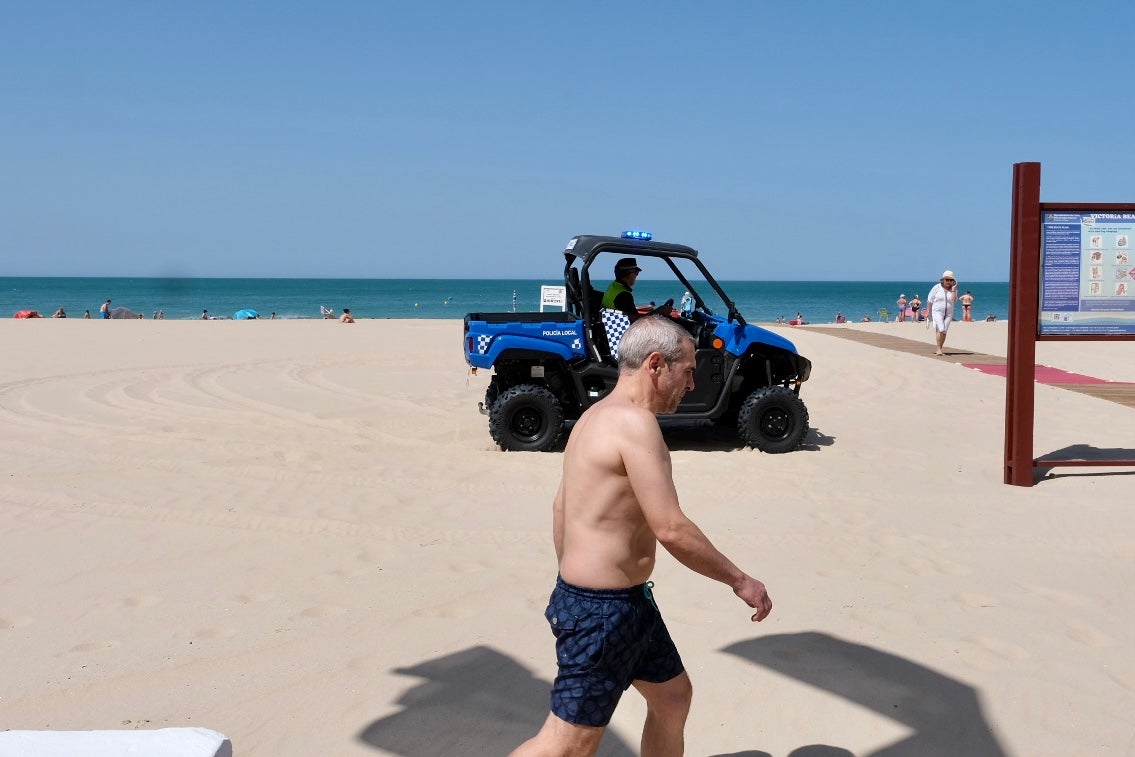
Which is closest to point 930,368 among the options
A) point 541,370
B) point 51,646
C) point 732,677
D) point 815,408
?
point 815,408

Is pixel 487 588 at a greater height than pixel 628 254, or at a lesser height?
lesser

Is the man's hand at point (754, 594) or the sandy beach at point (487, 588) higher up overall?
the man's hand at point (754, 594)

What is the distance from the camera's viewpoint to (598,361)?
8148 mm

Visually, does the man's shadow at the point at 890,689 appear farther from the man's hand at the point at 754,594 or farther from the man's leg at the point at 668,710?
the man's hand at the point at 754,594

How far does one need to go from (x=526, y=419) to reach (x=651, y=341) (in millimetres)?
5572

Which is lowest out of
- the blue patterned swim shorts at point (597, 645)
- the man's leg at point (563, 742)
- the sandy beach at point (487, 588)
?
the sandy beach at point (487, 588)

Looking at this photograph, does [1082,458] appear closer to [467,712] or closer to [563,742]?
[467,712]

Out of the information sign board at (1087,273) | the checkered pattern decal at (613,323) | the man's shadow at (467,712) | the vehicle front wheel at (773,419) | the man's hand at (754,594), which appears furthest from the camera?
the vehicle front wheel at (773,419)

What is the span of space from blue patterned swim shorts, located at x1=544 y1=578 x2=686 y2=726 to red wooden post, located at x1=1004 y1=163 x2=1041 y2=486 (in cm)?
525

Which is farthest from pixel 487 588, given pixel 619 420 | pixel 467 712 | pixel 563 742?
pixel 619 420

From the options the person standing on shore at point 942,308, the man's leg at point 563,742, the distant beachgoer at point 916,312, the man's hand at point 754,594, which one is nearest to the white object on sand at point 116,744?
the man's leg at point 563,742

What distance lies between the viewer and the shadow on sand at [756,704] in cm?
338

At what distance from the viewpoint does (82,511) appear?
6.12 meters

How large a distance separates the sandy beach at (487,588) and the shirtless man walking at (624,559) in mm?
854
